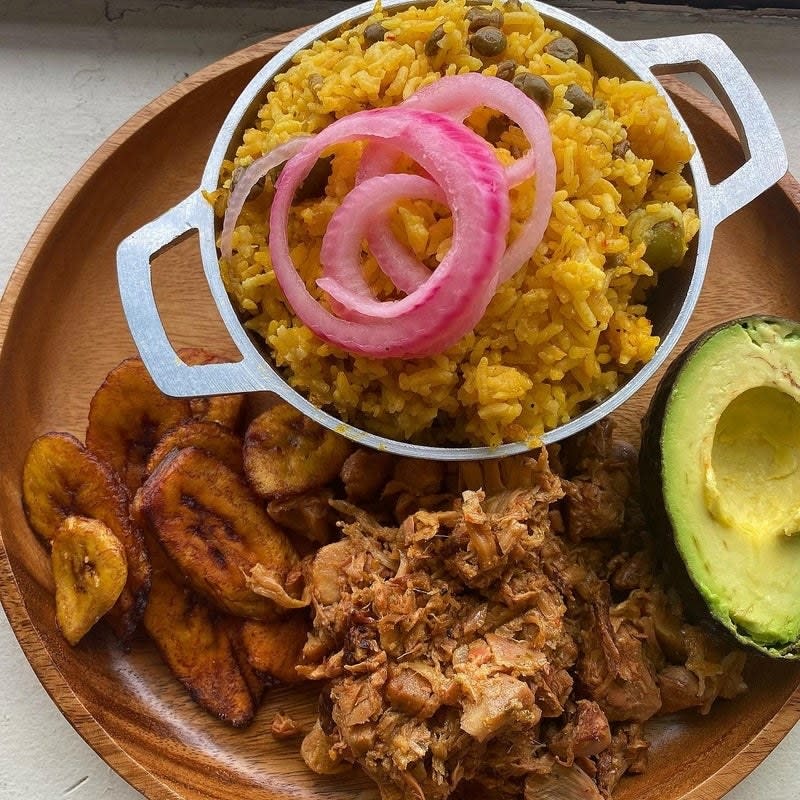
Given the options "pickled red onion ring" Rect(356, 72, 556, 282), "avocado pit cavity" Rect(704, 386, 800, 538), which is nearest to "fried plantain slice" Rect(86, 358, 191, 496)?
"pickled red onion ring" Rect(356, 72, 556, 282)

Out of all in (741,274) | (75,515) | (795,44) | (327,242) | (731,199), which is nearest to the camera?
(327,242)

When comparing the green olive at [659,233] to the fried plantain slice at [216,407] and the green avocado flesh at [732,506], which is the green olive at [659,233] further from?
the fried plantain slice at [216,407]

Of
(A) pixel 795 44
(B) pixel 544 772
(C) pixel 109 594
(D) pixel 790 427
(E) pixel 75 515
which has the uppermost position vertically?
(A) pixel 795 44

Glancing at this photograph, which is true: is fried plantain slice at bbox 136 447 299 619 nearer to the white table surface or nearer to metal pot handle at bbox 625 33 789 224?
the white table surface

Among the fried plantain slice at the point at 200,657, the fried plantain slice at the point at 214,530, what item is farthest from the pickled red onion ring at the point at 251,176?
the fried plantain slice at the point at 200,657

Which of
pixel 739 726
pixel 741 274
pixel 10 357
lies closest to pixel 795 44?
pixel 741 274

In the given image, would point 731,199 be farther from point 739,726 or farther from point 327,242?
point 739,726

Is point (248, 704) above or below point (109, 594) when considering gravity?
below
